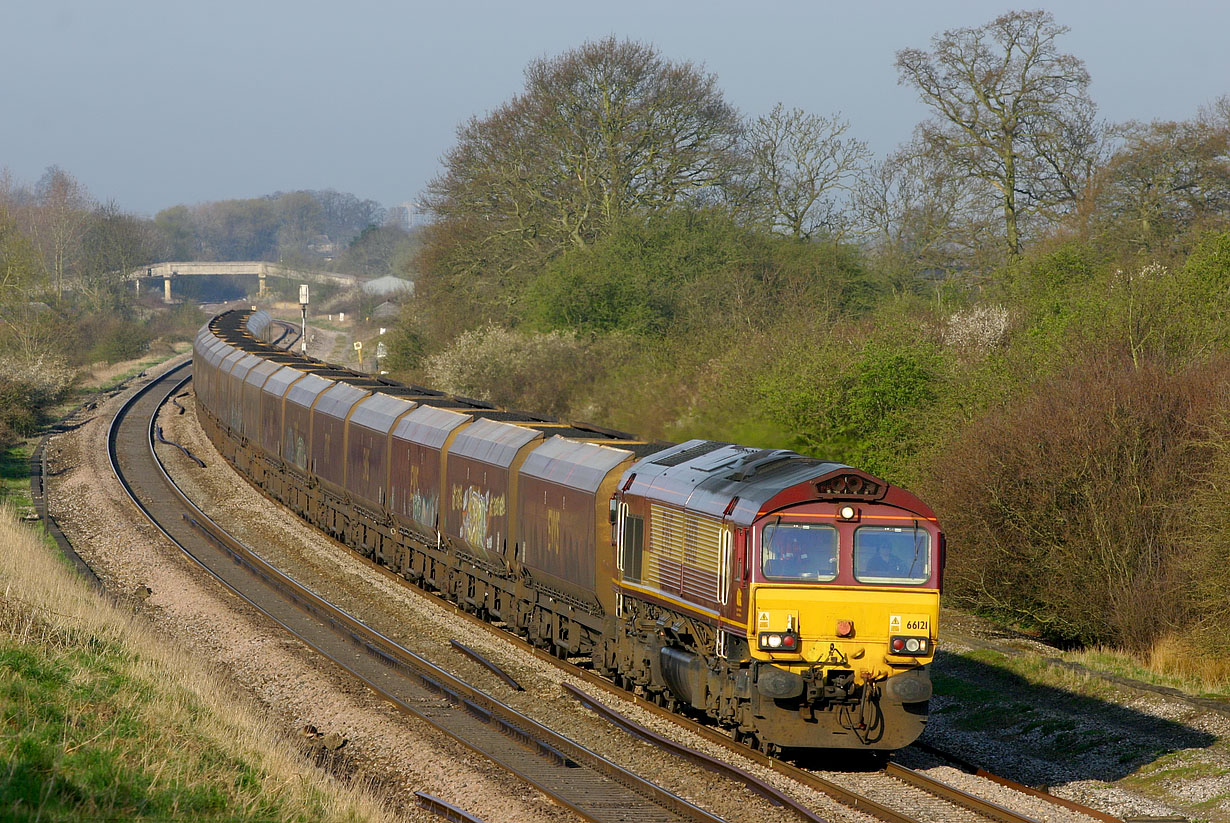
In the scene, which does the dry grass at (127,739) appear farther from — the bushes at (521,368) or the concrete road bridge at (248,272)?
the concrete road bridge at (248,272)

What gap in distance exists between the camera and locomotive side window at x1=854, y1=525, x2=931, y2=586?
13188 mm

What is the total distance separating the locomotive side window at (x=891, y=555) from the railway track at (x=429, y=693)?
3.13 meters

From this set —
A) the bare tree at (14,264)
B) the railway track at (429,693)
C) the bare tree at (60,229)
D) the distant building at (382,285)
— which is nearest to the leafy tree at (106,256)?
the bare tree at (60,229)

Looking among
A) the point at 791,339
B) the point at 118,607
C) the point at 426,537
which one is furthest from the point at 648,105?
the point at 118,607

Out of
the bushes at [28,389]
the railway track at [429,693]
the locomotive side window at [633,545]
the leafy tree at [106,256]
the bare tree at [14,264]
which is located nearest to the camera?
the railway track at [429,693]

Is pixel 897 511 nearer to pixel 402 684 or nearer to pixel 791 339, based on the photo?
pixel 402 684

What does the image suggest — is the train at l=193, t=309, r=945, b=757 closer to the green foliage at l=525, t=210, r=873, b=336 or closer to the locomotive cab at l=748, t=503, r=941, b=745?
the locomotive cab at l=748, t=503, r=941, b=745

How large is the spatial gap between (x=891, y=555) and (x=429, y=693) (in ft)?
22.2

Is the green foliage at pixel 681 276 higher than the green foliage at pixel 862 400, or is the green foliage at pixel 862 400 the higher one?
the green foliage at pixel 681 276

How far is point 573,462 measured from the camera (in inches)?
703

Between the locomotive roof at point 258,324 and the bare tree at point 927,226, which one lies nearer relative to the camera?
the bare tree at point 927,226

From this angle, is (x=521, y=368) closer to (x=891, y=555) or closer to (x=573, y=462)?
(x=573, y=462)

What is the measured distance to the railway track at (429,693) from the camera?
40.6ft

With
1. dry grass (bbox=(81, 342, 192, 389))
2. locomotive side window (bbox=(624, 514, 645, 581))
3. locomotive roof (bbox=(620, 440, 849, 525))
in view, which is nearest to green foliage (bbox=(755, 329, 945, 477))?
locomotive roof (bbox=(620, 440, 849, 525))
